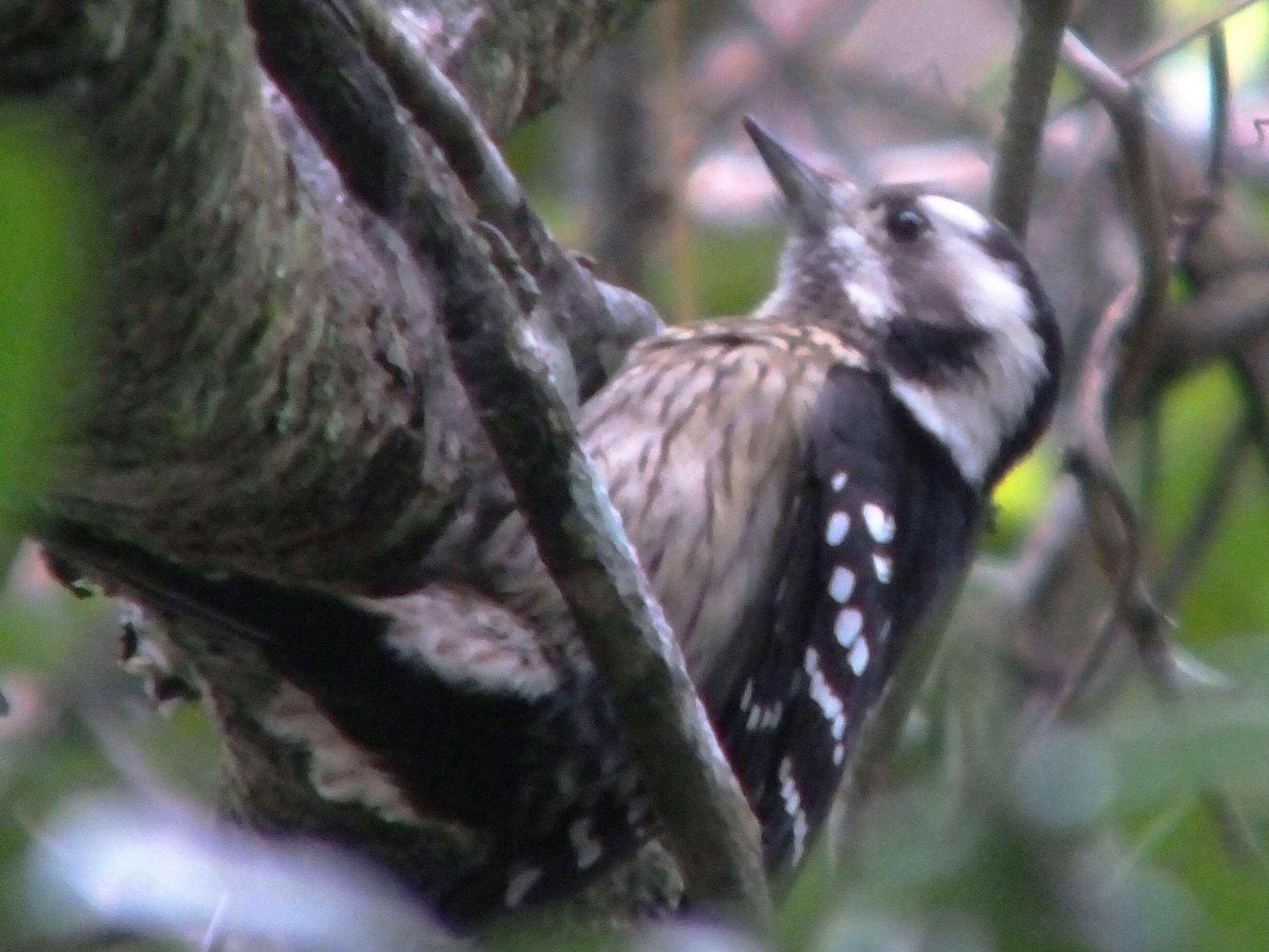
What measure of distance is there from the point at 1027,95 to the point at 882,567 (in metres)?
0.67

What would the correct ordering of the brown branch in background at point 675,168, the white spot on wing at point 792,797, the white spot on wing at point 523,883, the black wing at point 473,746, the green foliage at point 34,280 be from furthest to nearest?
the brown branch in background at point 675,168 → the white spot on wing at point 792,797 → the white spot on wing at point 523,883 → the black wing at point 473,746 → the green foliage at point 34,280

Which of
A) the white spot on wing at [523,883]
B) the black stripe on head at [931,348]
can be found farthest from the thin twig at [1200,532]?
the white spot on wing at [523,883]

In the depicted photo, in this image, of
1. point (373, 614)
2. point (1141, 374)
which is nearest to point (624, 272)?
point (1141, 374)

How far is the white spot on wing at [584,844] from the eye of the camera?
2283mm

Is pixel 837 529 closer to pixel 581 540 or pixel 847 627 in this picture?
pixel 847 627

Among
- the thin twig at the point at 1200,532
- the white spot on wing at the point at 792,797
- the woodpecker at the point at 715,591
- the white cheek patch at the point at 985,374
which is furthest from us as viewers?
the thin twig at the point at 1200,532

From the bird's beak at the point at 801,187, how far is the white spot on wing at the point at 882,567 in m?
0.80

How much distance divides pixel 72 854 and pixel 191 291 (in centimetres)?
53

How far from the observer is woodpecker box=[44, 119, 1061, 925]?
6.59ft

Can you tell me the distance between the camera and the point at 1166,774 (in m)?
0.83

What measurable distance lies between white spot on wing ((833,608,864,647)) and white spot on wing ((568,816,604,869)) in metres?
0.44

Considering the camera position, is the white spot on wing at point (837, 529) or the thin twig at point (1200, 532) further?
the thin twig at point (1200, 532)

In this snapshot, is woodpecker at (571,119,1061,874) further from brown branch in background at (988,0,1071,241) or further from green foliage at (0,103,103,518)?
green foliage at (0,103,103,518)

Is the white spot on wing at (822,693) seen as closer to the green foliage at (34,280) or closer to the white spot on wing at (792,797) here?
the white spot on wing at (792,797)
